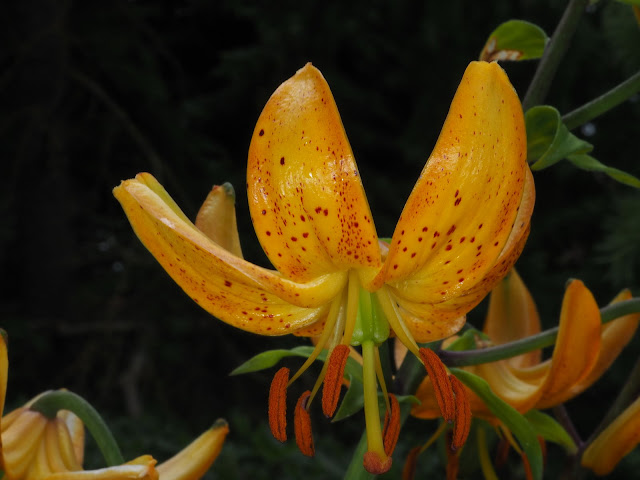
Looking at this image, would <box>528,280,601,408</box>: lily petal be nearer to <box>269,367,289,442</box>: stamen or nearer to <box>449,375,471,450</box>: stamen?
<box>449,375,471,450</box>: stamen

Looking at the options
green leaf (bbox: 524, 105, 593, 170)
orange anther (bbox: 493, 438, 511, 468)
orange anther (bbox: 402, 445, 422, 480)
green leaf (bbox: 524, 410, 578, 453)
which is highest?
green leaf (bbox: 524, 105, 593, 170)

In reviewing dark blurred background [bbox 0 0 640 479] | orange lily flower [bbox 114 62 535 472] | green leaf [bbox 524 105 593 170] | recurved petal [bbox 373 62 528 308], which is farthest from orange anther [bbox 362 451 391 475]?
dark blurred background [bbox 0 0 640 479]

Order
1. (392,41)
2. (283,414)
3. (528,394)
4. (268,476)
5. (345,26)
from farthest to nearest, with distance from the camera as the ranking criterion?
(392,41), (345,26), (268,476), (528,394), (283,414)

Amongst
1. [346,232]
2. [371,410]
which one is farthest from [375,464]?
[346,232]

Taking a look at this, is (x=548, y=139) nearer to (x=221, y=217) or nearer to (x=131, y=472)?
(x=221, y=217)

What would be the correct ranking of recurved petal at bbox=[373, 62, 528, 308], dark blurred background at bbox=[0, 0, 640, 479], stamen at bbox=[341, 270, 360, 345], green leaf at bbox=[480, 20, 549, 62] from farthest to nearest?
dark blurred background at bbox=[0, 0, 640, 479] < green leaf at bbox=[480, 20, 549, 62] < stamen at bbox=[341, 270, 360, 345] < recurved petal at bbox=[373, 62, 528, 308]

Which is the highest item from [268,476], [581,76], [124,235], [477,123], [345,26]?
[345,26]

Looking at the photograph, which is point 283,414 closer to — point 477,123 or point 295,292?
point 295,292

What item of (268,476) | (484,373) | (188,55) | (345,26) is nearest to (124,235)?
(188,55)
